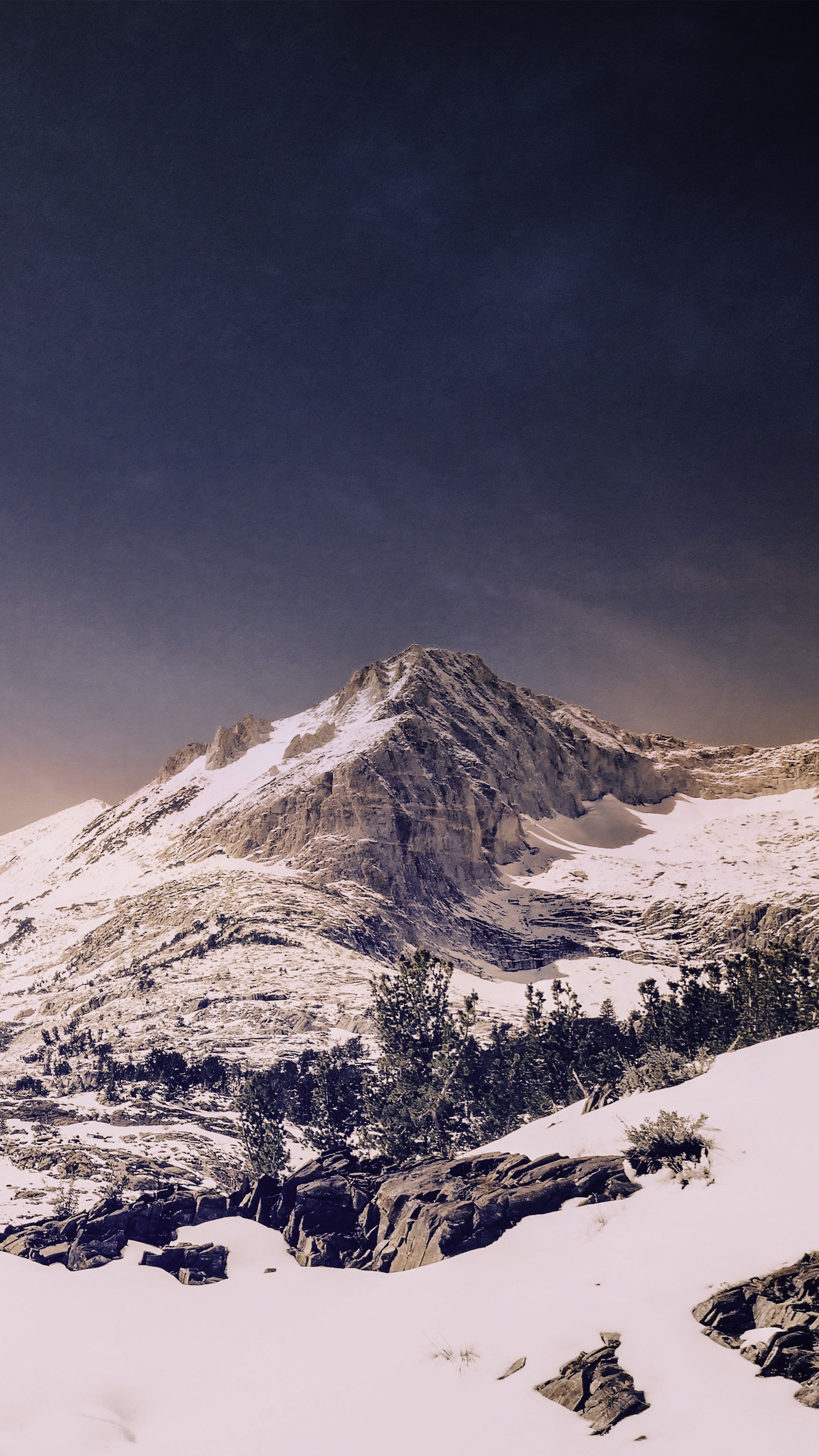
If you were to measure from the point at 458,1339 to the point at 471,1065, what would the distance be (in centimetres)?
4535

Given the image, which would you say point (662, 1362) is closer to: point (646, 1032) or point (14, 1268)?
point (14, 1268)

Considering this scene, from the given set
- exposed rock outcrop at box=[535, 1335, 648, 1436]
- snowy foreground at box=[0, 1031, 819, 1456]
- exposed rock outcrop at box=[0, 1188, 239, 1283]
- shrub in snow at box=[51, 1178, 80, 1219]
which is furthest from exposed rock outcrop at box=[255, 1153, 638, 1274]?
shrub in snow at box=[51, 1178, 80, 1219]

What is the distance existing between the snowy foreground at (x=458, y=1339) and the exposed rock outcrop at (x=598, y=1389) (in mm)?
140

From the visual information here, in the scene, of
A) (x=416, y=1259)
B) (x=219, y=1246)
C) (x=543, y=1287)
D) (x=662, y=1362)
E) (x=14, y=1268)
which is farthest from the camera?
(x=219, y=1246)

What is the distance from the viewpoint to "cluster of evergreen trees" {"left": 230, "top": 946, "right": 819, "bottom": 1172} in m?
48.2

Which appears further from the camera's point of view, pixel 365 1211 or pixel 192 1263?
pixel 365 1211

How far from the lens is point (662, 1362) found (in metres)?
10.0

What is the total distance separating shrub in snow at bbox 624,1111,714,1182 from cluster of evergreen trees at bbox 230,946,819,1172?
105 feet

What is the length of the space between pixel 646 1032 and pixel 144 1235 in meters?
46.1

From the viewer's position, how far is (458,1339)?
12000 millimetres

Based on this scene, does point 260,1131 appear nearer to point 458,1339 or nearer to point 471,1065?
point 471,1065

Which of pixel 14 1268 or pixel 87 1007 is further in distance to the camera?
pixel 87 1007

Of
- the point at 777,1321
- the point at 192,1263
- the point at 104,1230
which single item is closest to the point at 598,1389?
the point at 777,1321

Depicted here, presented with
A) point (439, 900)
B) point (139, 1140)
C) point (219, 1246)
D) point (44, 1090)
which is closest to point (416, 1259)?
point (219, 1246)
